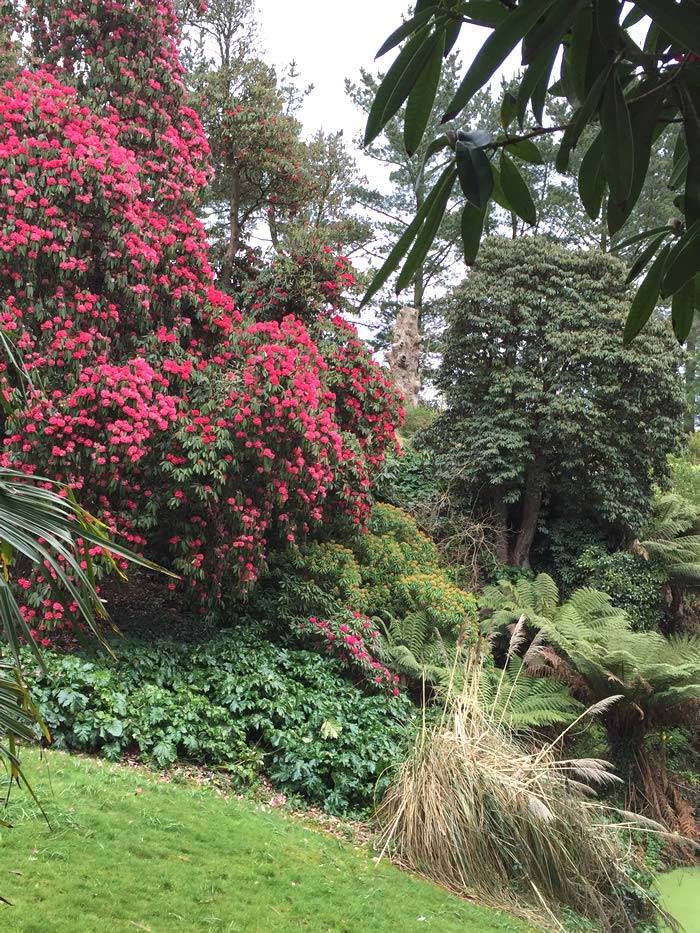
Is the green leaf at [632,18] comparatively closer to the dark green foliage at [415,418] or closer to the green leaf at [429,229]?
the green leaf at [429,229]

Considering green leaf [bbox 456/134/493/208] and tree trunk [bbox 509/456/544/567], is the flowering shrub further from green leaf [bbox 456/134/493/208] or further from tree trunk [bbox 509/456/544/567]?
green leaf [bbox 456/134/493/208]

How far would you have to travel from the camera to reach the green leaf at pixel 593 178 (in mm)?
1221

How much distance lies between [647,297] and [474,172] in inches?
20.0

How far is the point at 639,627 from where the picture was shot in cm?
959

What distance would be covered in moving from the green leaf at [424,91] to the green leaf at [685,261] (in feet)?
1.50

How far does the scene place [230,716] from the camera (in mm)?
5777

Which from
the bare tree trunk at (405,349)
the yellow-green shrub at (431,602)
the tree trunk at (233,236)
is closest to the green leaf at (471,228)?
the yellow-green shrub at (431,602)

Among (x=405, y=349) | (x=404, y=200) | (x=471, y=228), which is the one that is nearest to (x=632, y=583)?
(x=405, y=349)

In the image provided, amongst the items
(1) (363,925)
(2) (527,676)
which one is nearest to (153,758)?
(1) (363,925)

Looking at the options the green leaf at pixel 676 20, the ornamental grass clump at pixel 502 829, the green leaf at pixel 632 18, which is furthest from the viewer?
the ornamental grass clump at pixel 502 829

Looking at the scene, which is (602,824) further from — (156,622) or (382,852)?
(156,622)

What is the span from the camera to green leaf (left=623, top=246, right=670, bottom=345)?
52.8 inches

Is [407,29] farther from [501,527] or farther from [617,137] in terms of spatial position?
[501,527]

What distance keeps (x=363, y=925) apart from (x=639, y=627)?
6845mm
